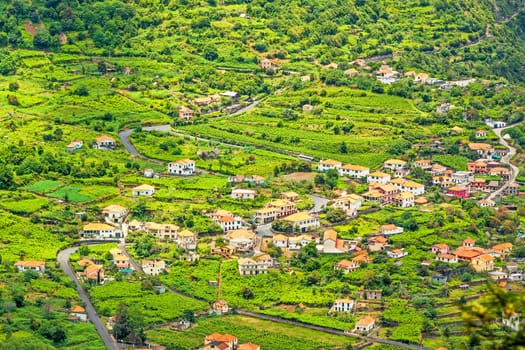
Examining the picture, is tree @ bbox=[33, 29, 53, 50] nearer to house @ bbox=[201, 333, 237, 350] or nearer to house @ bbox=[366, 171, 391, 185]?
house @ bbox=[366, 171, 391, 185]

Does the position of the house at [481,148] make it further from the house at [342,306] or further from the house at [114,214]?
the house at [342,306]

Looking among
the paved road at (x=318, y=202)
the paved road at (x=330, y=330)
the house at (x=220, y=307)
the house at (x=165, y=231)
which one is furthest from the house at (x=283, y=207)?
the paved road at (x=330, y=330)

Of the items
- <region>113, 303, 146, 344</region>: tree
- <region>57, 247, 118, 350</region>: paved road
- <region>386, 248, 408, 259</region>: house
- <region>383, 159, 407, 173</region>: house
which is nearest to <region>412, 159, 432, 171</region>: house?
<region>383, 159, 407, 173</region>: house

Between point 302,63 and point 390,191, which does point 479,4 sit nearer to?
point 302,63

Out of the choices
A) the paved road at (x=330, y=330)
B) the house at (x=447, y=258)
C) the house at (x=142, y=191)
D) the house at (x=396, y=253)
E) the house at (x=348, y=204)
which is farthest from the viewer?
the house at (x=142, y=191)

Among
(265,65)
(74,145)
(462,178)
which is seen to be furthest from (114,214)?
(265,65)

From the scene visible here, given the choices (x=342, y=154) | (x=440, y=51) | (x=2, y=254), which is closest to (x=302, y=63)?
(x=440, y=51)

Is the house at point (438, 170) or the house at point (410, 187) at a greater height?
the house at point (438, 170)
